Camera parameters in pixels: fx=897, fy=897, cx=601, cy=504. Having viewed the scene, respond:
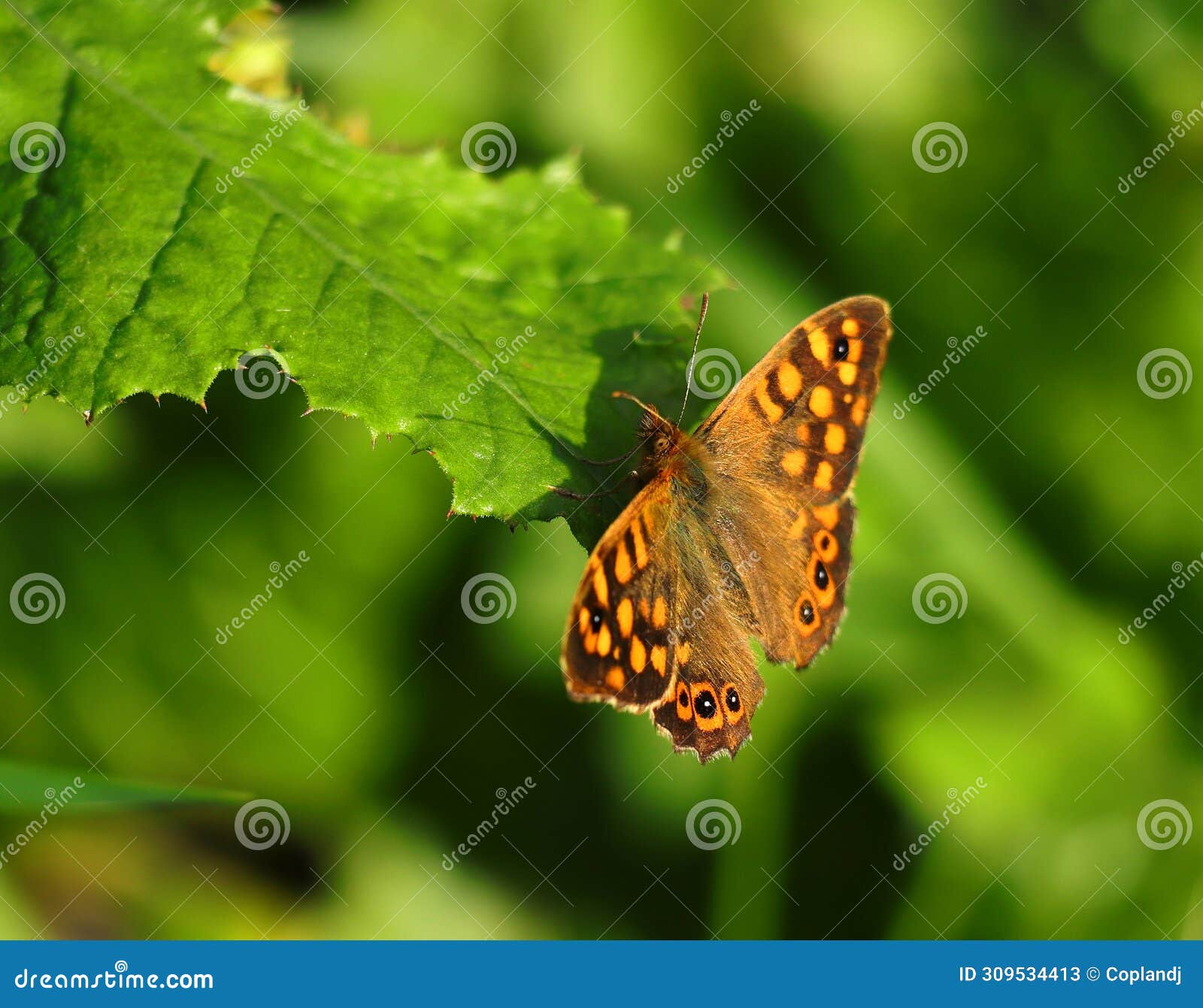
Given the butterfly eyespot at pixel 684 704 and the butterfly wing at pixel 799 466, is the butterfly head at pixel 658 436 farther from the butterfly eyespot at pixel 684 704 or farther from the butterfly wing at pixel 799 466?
the butterfly eyespot at pixel 684 704

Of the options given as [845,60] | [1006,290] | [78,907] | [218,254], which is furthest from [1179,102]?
[78,907]

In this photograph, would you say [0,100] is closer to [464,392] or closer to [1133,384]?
[464,392]

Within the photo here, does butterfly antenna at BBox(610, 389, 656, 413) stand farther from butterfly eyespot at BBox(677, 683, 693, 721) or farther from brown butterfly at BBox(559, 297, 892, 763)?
butterfly eyespot at BBox(677, 683, 693, 721)

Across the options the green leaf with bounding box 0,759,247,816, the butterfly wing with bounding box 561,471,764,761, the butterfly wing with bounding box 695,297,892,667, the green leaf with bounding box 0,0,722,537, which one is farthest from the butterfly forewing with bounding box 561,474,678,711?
the green leaf with bounding box 0,759,247,816

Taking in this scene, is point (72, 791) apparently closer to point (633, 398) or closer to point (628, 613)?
point (628, 613)

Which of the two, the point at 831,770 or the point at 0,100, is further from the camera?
the point at 831,770

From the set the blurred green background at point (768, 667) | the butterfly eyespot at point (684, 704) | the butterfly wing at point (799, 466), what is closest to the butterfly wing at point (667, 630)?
the butterfly eyespot at point (684, 704)
